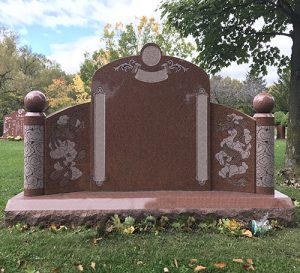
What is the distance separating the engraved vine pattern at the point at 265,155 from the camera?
5.33 metres

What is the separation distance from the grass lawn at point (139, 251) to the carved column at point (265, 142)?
69 cm

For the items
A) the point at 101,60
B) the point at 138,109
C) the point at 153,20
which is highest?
the point at 153,20

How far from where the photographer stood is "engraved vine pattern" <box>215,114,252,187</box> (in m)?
5.53

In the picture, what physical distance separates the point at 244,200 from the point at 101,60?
33357mm

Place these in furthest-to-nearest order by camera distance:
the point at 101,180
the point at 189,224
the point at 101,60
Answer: the point at 101,60 → the point at 101,180 → the point at 189,224

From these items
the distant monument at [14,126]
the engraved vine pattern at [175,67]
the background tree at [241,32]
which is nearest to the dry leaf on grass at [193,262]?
the engraved vine pattern at [175,67]

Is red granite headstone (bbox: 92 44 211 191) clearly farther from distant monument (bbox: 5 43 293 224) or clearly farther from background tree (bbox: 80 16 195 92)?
background tree (bbox: 80 16 195 92)

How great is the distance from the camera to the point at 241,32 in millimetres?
9367

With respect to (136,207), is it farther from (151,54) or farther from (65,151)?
(151,54)

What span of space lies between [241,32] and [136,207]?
5.78m

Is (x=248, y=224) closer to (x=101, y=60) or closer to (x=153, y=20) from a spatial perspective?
(x=153, y=20)

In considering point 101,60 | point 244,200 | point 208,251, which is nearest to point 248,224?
point 244,200

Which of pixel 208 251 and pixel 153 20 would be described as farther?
pixel 153 20

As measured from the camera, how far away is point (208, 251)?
13.4 feet
